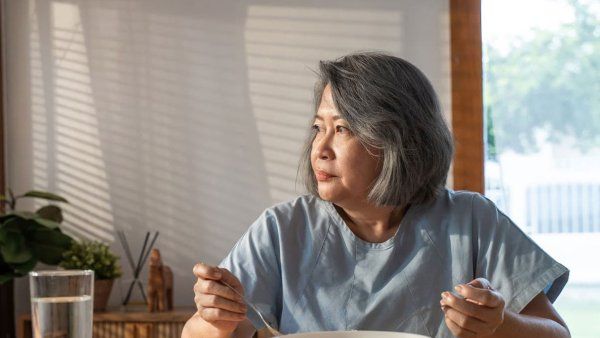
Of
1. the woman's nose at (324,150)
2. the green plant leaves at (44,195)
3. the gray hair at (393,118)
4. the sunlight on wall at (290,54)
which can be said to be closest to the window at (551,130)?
the sunlight on wall at (290,54)

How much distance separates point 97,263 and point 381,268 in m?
2.11

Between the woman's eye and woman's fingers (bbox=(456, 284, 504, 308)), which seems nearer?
woman's fingers (bbox=(456, 284, 504, 308))

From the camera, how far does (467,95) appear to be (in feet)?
13.4

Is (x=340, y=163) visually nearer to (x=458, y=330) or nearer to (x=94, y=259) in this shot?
(x=458, y=330)

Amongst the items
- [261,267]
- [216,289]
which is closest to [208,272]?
[216,289]

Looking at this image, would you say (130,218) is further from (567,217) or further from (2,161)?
(567,217)

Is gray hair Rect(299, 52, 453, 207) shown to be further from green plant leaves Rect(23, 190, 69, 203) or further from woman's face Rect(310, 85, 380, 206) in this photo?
green plant leaves Rect(23, 190, 69, 203)

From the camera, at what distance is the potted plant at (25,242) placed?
12.1 ft

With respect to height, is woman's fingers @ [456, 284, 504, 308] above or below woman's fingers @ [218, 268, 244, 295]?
below

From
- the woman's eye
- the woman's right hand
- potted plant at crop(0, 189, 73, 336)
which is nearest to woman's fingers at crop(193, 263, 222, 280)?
the woman's right hand

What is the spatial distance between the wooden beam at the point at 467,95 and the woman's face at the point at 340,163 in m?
2.13

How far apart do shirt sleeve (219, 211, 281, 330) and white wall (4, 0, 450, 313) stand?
2.07m

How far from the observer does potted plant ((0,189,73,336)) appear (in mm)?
3682

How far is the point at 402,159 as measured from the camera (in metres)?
2.01
